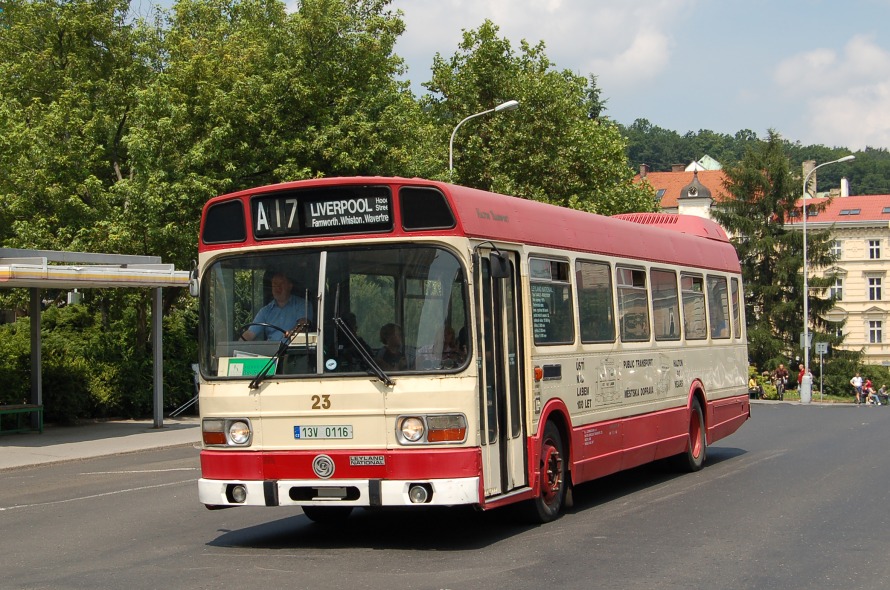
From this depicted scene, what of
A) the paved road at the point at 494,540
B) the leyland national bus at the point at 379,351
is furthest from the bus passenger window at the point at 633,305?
the leyland national bus at the point at 379,351

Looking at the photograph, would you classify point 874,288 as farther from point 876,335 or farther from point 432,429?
point 432,429

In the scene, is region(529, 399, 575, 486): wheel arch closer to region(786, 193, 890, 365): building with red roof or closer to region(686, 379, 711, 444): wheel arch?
region(686, 379, 711, 444): wheel arch

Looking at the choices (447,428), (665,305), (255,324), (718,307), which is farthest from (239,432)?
(718,307)

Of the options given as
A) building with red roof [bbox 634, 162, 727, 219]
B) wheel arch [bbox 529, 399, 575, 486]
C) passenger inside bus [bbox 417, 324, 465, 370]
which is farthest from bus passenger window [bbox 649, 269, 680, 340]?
building with red roof [bbox 634, 162, 727, 219]

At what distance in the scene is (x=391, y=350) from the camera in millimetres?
9555

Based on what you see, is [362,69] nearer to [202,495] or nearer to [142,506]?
[142,506]

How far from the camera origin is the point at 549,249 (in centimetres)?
1151

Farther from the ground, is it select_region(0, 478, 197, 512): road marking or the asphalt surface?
the asphalt surface

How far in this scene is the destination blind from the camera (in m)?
9.83

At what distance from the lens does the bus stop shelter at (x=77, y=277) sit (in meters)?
22.2

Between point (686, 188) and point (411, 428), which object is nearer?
point (411, 428)

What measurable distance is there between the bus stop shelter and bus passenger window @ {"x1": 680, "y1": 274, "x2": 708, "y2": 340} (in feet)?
39.7

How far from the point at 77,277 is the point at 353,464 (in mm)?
14819

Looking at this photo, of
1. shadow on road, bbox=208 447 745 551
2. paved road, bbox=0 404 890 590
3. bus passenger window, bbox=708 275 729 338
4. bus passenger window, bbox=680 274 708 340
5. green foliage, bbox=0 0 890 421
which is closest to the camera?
paved road, bbox=0 404 890 590
